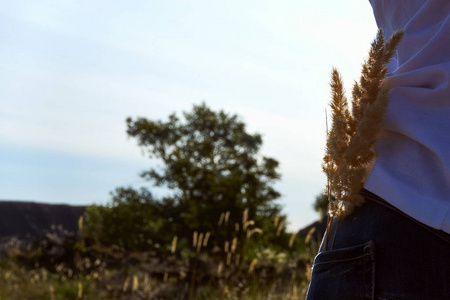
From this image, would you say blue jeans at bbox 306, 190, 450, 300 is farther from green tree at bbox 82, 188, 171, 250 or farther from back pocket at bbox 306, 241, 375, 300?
green tree at bbox 82, 188, 171, 250

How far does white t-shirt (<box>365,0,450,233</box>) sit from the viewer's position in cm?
106

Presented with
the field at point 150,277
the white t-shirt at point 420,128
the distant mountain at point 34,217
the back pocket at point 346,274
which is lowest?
the field at point 150,277

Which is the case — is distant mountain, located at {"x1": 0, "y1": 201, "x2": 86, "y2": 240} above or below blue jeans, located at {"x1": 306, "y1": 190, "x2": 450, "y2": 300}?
above

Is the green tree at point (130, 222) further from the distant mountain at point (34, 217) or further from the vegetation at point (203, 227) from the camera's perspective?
the distant mountain at point (34, 217)

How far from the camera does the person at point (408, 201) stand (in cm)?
104

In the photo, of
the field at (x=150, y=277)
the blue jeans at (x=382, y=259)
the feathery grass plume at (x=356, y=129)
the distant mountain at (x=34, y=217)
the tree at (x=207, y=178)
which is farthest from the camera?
the distant mountain at (x=34, y=217)

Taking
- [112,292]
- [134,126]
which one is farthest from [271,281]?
[134,126]

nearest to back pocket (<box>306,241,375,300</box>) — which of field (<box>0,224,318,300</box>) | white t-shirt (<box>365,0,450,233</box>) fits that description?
white t-shirt (<box>365,0,450,233</box>)

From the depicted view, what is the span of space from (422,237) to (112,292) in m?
6.51

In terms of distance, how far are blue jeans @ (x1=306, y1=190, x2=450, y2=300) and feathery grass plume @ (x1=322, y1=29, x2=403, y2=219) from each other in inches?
1.4

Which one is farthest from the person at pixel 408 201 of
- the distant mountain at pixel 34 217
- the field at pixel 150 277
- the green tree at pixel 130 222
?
the distant mountain at pixel 34 217

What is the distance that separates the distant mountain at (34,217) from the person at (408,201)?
57.0ft

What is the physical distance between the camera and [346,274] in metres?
1.15

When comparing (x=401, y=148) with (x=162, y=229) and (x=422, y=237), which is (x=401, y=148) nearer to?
(x=422, y=237)
